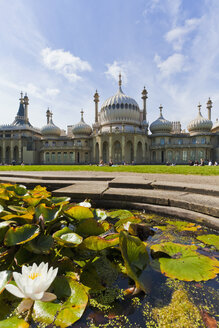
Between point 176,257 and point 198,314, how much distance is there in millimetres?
707

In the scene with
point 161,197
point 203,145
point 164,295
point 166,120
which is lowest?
point 164,295

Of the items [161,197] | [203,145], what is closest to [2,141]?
[203,145]

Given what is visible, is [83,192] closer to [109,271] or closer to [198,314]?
[109,271]

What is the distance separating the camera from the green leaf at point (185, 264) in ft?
5.42

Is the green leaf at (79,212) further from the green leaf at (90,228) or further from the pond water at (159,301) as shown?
the pond water at (159,301)

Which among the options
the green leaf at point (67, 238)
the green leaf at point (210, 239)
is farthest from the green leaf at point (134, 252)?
the green leaf at point (210, 239)

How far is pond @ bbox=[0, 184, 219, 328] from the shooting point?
1222 mm

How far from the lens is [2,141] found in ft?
157

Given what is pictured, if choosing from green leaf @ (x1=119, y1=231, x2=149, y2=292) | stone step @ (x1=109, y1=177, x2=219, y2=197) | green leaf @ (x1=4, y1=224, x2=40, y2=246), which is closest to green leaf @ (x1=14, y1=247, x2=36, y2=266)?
green leaf @ (x1=4, y1=224, x2=40, y2=246)

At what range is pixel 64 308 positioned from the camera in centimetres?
125

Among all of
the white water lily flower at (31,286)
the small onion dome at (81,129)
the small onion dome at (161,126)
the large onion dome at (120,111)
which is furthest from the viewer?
the small onion dome at (81,129)

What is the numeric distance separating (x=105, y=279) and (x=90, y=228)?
0.53 m

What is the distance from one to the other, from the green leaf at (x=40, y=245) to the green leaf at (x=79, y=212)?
40 centimetres

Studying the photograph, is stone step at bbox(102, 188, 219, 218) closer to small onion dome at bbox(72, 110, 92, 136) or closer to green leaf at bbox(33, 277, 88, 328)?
green leaf at bbox(33, 277, 88, 328)
